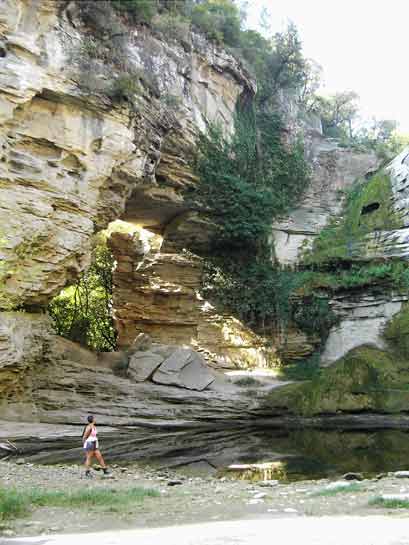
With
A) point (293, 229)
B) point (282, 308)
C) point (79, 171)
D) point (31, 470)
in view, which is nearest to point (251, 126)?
point (293, 229)

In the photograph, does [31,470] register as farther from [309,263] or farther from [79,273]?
[309,263]

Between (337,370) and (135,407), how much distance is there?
6.89 m

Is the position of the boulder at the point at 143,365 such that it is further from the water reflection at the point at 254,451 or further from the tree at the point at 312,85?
the tree at the point at 312,85

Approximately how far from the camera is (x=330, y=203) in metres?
23.4

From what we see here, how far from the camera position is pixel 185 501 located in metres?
6.20

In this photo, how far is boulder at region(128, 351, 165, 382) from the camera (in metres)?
16.5

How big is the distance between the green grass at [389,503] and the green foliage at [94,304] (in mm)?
19899

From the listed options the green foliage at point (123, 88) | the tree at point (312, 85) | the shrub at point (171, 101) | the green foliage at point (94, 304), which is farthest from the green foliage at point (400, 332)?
the tree at point (312, 85)

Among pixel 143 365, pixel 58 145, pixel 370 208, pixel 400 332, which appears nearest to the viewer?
pixel 58 145

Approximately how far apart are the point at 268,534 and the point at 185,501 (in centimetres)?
244

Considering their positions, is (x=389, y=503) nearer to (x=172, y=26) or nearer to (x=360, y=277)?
(x=360, y=277)

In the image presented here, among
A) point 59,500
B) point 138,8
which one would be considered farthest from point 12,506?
point 138,8

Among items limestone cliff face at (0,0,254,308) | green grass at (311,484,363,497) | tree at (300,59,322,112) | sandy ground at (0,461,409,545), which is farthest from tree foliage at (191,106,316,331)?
green grass at (311,484,363,497)

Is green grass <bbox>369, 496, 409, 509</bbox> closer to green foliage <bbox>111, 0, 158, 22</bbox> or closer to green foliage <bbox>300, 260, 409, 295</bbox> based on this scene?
green foliage <bbox>300, 260, 409, 295</bbox>
